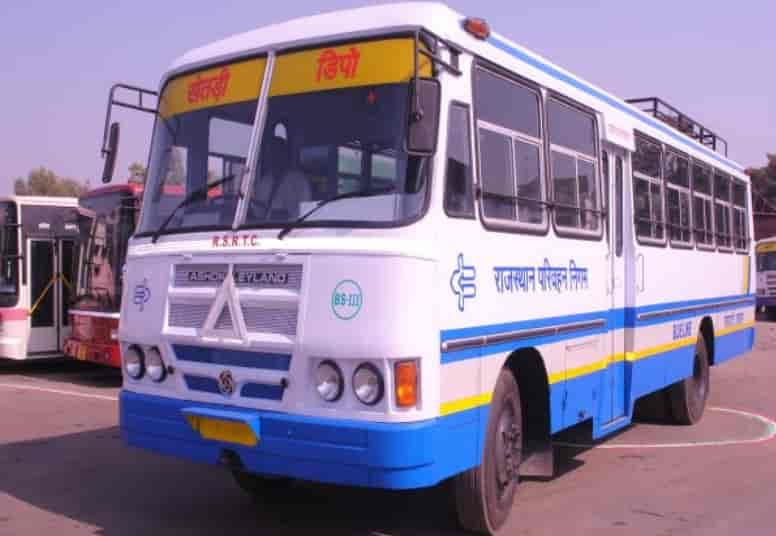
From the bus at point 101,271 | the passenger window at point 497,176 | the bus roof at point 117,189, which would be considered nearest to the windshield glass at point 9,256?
the bus at point 101,271

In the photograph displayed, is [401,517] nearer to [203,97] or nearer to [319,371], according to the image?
[319,371]

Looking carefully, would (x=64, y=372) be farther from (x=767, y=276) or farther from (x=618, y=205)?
(x=767, y=276)

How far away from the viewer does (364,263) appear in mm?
4879

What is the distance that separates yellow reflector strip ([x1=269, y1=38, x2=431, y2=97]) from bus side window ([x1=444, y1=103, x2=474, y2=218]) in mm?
380

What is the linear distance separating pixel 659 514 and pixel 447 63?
3.70 m

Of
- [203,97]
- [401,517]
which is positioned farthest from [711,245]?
[203,97]

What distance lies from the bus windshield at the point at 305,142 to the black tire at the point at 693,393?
6314 millimetres

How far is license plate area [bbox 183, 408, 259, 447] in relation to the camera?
16.7ft

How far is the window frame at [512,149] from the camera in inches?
220

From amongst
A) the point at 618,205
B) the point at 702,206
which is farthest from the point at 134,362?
the point at 702,206

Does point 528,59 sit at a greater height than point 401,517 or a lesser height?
greater

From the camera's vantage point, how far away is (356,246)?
16.2ft

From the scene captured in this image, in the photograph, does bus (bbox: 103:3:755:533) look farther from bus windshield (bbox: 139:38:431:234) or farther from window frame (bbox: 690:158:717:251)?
window frame (bbox: 690:158:717:251)

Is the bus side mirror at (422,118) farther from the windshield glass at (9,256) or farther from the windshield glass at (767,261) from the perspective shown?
the windshield glass at (767,261)
